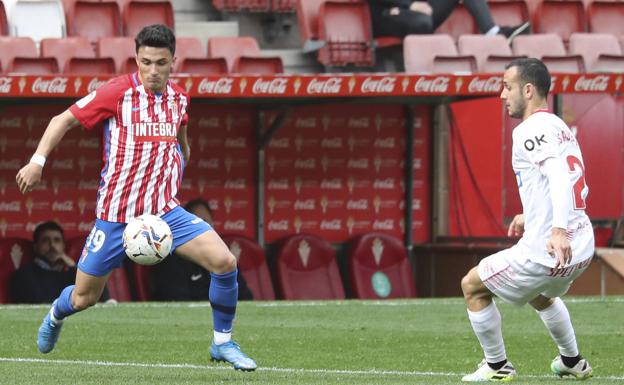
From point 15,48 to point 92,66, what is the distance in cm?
87

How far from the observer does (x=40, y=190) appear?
15930 millimetres

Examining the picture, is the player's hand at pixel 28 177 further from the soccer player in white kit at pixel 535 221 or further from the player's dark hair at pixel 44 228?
the player's dark hair at pixel 44 228

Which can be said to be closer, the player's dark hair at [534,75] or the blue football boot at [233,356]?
the player's dark hair at [534,75]

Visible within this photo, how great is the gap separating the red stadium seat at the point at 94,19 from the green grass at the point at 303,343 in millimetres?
3939

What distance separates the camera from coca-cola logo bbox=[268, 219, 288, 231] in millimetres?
16984

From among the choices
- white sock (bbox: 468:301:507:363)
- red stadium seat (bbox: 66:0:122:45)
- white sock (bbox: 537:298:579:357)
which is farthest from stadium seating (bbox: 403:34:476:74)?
white sock (bbox: 468:301:507:363)

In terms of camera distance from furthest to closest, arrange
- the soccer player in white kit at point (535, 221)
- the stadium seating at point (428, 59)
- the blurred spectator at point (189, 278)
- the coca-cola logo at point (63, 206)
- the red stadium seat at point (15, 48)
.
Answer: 1. the stadium seating at point (428, 59)
2. the coca-cola logo at point (63, 206)
3. the blurred spectator at point (189, 278)
4. the red stadium seat at point (15, 48)
5. the soccer player in white kit at point (535, 221)

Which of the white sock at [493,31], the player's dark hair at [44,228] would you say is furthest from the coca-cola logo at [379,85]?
the player's dark hair at [44,228]

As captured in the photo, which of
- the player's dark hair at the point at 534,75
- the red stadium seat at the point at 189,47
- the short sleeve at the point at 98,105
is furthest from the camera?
the red stadium seat at the point at 189,47

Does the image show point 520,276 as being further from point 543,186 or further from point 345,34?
point 345,34

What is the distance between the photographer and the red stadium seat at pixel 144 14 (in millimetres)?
16344

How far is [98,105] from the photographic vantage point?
314 inches

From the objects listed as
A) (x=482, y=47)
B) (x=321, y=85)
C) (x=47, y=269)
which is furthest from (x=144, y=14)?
(x=482, y=47)

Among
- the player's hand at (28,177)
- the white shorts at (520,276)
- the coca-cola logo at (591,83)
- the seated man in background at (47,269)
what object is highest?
the coca-cola logo at (591,83)
